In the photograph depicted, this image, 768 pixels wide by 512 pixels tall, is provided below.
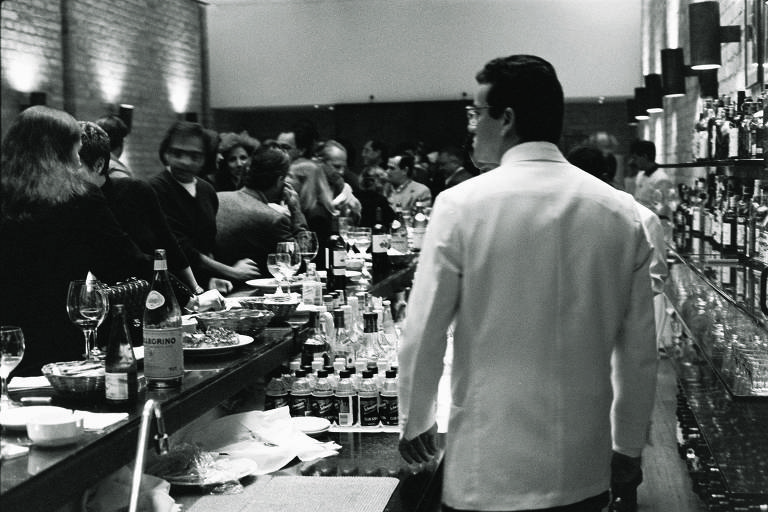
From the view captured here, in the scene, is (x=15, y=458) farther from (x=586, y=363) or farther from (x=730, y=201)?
(x=730, y=201)

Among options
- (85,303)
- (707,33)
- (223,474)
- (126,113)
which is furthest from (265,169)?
(126,113)

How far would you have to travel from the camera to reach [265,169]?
4.86 meters

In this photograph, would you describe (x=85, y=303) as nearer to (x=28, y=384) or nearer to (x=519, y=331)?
(x=28, y=384)

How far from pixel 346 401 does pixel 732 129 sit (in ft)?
10.3

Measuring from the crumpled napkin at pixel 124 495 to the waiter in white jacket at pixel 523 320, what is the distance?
0.64 meters

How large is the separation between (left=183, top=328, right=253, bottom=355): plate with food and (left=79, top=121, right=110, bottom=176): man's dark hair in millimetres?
1395

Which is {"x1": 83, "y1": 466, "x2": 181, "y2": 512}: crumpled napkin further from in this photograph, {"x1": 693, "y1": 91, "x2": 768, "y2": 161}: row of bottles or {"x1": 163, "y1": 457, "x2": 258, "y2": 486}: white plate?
{"x1": 693, "y1": 91, "x2": 768, "y2": 161}: row of bottles

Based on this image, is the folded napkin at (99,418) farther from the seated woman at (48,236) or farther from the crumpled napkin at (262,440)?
the seated woman at (48,236)

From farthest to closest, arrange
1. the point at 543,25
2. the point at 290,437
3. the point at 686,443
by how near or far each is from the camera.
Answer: the point at 543,25 < the point at 686,443 < the point at 290,437

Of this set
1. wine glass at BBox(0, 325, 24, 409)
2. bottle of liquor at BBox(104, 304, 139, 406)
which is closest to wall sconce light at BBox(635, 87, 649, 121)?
bottle of liquor at BBox(104, 304, 139, 406)

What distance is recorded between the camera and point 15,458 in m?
1.73

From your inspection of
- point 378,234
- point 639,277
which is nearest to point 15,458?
point 639,277

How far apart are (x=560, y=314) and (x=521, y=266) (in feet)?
0.40

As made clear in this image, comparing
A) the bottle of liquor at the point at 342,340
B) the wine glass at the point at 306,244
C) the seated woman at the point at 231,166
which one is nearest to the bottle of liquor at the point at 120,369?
the bottle of liquor at the point at 342,340
